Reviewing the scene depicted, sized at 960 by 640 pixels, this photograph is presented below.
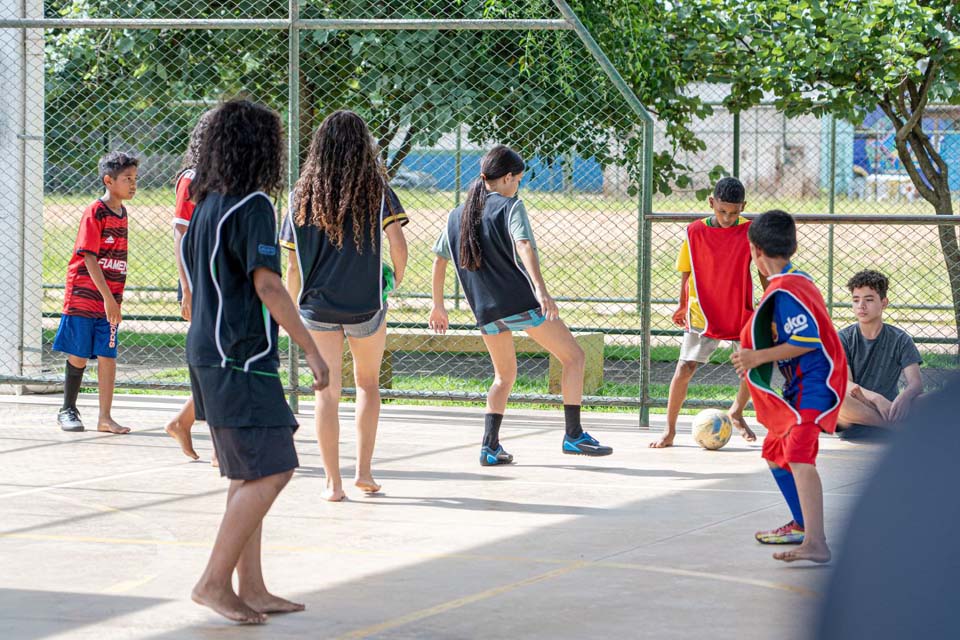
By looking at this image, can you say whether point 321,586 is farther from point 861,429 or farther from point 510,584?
point 861,429

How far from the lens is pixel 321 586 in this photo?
5023 millimetres

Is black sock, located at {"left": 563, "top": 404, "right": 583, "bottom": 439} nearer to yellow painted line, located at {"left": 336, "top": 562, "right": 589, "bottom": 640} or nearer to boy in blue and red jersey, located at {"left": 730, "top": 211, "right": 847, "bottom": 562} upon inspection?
boy in blue and red jersey, located at {"left": 730, "top": 211, "right": 847, "bottom": 562}

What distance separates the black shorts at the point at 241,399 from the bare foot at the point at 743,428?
4.89 m

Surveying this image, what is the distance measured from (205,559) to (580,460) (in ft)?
10.6

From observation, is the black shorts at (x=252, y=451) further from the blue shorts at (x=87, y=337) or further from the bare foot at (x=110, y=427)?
the bare foot at (x=110, y=427)

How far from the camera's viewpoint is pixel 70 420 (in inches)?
347

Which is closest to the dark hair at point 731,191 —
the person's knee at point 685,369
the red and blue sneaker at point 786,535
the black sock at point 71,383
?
the person's knee at point 685,369

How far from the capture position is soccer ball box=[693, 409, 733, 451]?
8.35 m

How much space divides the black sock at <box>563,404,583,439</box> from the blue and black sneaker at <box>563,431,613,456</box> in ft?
0.10

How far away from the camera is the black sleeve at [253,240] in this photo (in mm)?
4367

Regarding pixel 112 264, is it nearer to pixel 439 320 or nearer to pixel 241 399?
pixel 439 320

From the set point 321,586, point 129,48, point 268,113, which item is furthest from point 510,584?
point 129,48

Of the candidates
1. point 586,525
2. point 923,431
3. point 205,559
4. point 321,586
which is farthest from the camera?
point 586,525

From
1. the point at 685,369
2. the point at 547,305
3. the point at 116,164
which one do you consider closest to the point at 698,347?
the point at 685,369
